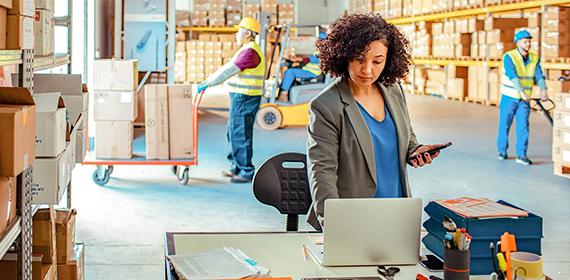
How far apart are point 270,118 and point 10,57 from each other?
1058 cm

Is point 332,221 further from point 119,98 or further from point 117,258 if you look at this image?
point 119,98

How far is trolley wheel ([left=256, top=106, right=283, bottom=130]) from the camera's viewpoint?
13.6 m

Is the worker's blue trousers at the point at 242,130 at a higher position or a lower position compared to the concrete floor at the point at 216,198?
higher

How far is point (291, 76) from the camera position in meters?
14.1

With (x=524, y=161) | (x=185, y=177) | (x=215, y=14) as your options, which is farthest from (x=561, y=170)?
(x=215, y=14)

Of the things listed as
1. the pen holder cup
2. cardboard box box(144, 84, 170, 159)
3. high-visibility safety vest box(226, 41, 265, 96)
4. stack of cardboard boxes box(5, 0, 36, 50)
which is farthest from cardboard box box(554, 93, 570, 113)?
stack of cardboard boxes box(5, 0, 36, 50)

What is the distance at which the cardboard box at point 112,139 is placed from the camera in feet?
27.4

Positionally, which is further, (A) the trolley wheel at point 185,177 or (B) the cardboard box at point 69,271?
Answer: (A) the trolley wheel at point 185,177

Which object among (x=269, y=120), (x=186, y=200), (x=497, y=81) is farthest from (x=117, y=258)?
(x=497, y=81)

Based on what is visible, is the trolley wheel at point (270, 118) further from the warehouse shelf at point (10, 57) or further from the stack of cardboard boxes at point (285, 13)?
the stack of cardboard boxes at point (285, 13)

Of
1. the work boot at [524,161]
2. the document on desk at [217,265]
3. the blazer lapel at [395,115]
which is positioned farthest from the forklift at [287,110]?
the document on desk at [217,265]

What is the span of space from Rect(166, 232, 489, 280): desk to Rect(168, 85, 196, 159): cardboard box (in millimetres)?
5146

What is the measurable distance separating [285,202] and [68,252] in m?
1.17

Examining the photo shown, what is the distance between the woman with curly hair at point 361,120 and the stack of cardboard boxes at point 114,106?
4912mm
